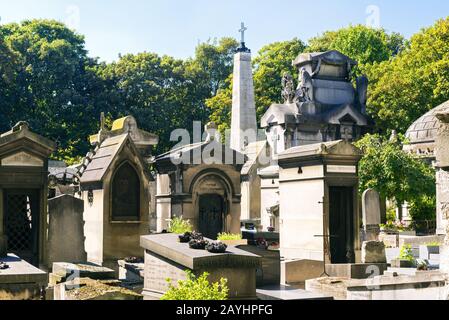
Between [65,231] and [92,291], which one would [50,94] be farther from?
[92,291]

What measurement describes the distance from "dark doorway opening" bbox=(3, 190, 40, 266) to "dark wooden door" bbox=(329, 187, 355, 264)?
744 cm

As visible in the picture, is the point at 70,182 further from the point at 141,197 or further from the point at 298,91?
the point at 298,91

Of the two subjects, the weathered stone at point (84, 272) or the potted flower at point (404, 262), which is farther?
the potted flower at point (404, 262)

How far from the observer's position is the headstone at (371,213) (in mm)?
21250

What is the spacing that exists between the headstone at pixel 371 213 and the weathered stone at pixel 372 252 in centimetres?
402

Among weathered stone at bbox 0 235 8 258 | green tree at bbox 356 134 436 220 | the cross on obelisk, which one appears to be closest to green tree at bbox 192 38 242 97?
the cross on obelisk

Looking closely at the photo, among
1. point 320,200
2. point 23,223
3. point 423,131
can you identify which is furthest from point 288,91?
point 23,223

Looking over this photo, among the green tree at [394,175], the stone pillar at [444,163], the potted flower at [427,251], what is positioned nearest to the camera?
the stone pillar at [444,163]

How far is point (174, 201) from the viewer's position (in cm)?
2448

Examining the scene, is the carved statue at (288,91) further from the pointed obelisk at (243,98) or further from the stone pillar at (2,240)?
the stone pillar at (2,240)

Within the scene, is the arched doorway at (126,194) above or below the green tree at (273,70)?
below

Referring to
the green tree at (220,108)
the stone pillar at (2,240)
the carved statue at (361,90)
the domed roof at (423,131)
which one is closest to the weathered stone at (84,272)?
the stone pillar at (2,240)

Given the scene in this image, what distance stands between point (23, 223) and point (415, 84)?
39085 millimetres

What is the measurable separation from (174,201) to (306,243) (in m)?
7.10
